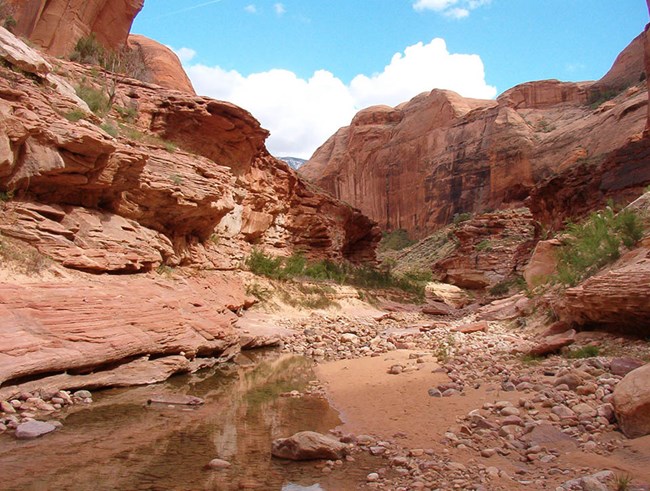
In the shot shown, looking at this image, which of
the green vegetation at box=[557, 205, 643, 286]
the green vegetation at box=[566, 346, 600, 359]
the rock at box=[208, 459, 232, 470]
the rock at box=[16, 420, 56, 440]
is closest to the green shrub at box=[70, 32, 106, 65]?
the rock at box=[16, 420, 56, 440]

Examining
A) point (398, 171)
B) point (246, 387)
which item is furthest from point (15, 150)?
point (398, 171)

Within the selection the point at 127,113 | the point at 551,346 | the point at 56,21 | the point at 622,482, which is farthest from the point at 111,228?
the point at 56,21

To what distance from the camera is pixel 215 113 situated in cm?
1739

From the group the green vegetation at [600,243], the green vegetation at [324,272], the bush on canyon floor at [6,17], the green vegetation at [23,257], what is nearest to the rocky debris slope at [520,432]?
the green vegetation at [600,243]

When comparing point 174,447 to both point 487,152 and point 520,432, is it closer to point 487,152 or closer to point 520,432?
point 520,432

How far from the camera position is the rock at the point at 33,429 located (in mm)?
4369

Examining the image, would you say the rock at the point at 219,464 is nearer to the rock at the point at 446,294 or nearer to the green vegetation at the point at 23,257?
the green vegetation at the point at 23,257

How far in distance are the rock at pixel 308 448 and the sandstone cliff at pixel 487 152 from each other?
22371 millimetres

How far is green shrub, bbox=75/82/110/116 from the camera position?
13.3m

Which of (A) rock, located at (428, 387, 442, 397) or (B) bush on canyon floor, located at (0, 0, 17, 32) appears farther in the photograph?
(B) bush on canyon floor, located at (0, 0, 17, 32)

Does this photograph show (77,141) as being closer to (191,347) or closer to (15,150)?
(15,150)

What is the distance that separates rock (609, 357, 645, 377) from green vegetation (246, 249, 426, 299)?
12584 mm

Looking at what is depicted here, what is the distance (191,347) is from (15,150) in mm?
4809

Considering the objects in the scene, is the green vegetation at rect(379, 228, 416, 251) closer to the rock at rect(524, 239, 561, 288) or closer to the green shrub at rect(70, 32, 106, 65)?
the green shrub at rect(70, 32, 106, 65)
